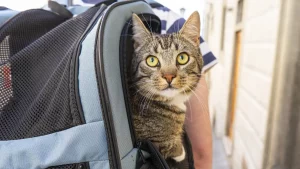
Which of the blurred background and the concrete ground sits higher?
the blurred background

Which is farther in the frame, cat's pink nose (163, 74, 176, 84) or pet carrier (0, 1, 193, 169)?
cat's pink nose (163, 74, 176, 84)

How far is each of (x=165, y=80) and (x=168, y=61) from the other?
5 centimetres

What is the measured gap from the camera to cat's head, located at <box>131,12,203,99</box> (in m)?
0.52

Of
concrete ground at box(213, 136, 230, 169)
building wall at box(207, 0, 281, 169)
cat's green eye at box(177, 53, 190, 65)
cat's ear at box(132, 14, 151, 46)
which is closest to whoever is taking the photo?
cat's ear at box(132, 14, 151, 46)

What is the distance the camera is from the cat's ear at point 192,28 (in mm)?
535

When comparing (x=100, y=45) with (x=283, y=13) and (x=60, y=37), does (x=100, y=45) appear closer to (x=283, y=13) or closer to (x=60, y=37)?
(x=60, y=37)

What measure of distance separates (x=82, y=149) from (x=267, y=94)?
1.93 ft

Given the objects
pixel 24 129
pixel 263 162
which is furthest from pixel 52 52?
pixel 263 162

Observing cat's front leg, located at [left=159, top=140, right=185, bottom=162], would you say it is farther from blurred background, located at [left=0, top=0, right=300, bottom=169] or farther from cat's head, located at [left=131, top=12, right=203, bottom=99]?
blurred background, located at [left=0, top=0, right=300, bottom=169]

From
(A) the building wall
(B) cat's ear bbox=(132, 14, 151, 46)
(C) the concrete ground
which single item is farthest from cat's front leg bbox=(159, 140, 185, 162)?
(C) the concrete ground

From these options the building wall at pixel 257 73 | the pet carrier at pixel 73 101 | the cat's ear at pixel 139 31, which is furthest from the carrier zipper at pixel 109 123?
the building wall at pixel 257 73

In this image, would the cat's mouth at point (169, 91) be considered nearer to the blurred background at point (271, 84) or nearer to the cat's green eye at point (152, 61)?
the cat's green eye at point (152, 61)

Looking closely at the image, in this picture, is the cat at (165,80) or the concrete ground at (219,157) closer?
the cat at (165,80)

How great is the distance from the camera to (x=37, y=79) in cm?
40
